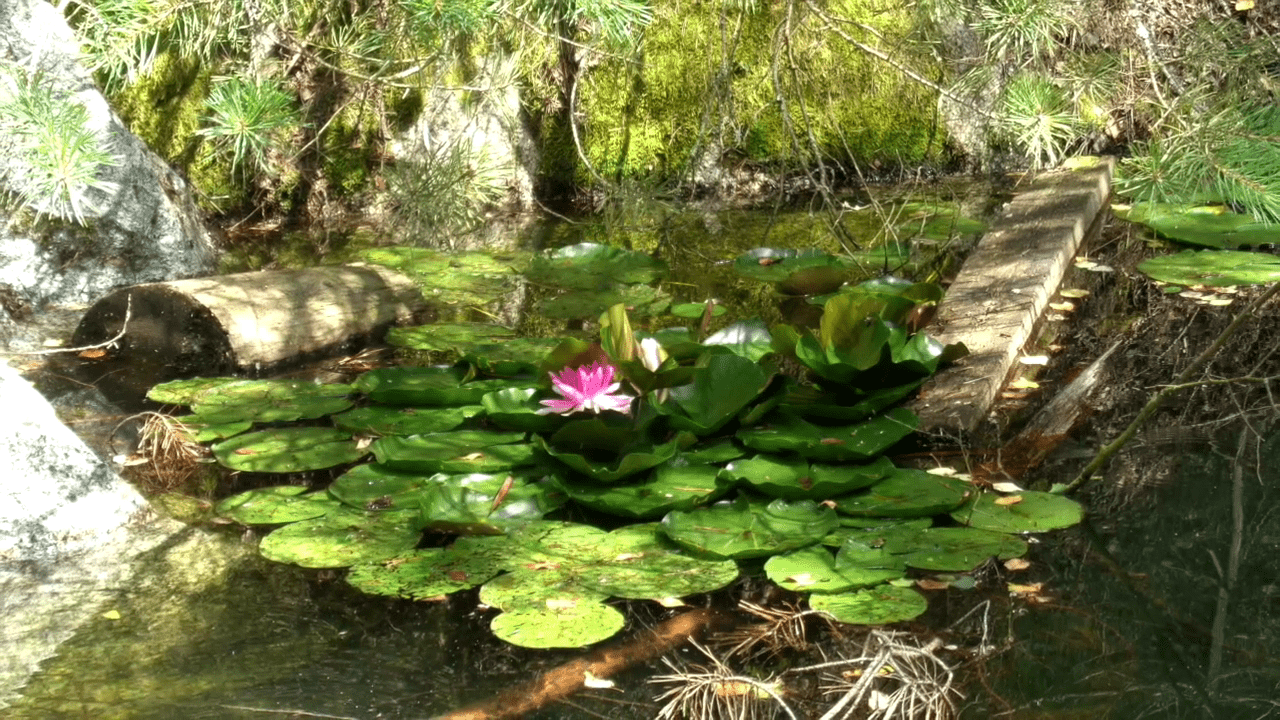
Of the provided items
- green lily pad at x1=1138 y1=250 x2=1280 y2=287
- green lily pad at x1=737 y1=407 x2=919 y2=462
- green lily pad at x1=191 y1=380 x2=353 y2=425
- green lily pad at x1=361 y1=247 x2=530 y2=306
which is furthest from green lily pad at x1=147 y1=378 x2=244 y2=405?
green lily pad at x1=1138 y1=250 x2=1280 y2=287

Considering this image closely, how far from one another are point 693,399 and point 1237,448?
1.12 m

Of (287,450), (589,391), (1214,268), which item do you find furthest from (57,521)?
(1214,268)

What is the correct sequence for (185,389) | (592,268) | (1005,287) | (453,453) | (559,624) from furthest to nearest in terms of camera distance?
(592,268)
(1005,287)
(185,389)
(453,453)
(559,624)

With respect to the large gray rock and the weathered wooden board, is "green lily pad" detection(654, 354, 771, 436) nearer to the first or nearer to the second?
the weathered wooden board

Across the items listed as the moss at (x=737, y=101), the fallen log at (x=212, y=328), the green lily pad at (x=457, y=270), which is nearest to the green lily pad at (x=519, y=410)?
the fallen log at (x=212, y=328)

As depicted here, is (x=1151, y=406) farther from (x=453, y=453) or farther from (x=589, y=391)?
(x=453, y=453)

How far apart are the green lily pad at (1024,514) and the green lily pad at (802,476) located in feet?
0.61

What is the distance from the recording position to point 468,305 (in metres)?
3.88

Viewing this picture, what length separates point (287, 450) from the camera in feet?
8.98

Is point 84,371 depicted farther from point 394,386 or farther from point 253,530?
point 253,530

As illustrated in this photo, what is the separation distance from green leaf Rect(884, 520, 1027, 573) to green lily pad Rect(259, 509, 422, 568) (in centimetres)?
87

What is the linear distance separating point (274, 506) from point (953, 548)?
4.20ft

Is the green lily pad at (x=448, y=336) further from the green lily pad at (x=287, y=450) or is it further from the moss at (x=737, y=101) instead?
the moss at (x=737, y=101)

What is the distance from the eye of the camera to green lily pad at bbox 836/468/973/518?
2307 millimetres
